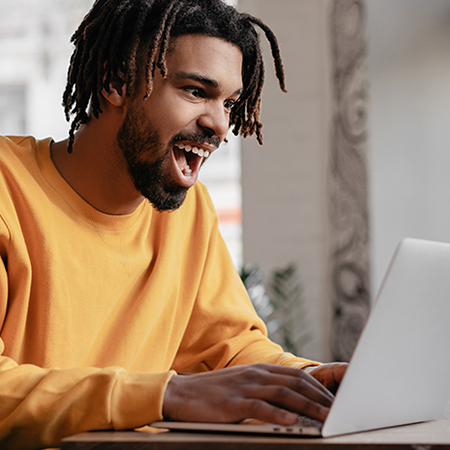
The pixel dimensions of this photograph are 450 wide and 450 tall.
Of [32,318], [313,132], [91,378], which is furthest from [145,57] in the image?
[313,132]

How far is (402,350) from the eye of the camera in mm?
668

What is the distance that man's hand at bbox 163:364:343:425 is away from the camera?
0.63 metres

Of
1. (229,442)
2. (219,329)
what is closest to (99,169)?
(219,329)

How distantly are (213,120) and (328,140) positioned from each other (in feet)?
5.47

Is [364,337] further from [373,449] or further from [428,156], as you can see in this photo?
[428,156]

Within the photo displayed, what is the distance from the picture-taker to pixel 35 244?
0.97m

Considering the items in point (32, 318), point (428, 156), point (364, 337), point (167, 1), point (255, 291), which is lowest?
point (255, 291)

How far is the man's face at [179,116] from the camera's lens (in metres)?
1.07

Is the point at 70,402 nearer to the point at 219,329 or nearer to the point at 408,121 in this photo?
the point at 219,329

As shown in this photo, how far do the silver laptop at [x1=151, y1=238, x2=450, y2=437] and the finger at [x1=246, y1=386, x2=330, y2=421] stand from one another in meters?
0.02

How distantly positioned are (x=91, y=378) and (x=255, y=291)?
1750mm

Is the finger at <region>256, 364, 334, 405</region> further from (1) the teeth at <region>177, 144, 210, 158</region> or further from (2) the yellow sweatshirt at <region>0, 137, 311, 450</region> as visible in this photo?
(1) the teeth at <region>177, 144, 210, 158</region>

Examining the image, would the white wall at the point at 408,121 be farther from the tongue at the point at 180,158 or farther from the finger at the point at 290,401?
the finger at the point at 290,401

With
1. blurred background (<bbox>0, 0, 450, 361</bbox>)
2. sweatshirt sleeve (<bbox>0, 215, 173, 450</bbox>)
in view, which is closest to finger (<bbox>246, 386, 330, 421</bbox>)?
sweatshirt sleeve (<bbox>0, 215, 173, 450</bbox>)
